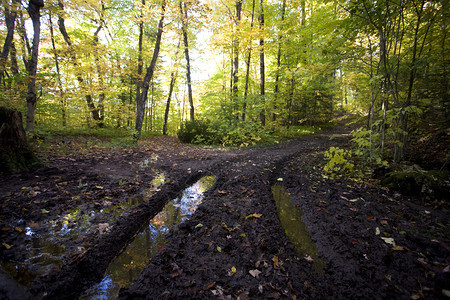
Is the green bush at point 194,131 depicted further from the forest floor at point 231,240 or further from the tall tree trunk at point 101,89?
the forest floor at point 231,240

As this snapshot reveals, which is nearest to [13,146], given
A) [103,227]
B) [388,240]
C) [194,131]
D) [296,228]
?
[103,227]

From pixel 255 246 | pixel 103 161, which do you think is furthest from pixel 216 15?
pixel 255 246

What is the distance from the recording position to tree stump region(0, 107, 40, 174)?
3604mm

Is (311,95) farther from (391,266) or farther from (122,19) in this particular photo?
(122,19)

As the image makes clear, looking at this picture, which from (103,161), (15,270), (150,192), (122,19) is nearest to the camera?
(15,270)

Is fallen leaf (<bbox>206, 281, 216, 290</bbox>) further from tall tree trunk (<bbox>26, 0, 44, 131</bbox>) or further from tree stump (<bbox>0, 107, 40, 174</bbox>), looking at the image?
tall tree trunk (<bbox>26, 0, 44, 131</bbox>)

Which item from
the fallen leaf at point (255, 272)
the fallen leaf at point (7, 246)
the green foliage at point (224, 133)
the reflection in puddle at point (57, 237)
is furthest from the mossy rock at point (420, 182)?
the green foliage at point (224, 133)

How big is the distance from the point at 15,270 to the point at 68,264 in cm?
43

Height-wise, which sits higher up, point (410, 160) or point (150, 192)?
point (410, 160)

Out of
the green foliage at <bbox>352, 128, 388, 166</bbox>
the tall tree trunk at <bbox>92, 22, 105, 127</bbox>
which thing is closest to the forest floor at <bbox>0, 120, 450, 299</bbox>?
the green foliage at <bbox>352, 128, 388, 166</bbox>

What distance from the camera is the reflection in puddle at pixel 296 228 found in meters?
2.17

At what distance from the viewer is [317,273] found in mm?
1896

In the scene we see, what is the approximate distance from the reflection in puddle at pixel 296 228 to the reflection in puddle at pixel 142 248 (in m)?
1.54

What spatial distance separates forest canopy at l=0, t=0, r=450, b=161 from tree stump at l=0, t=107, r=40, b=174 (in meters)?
2.14
